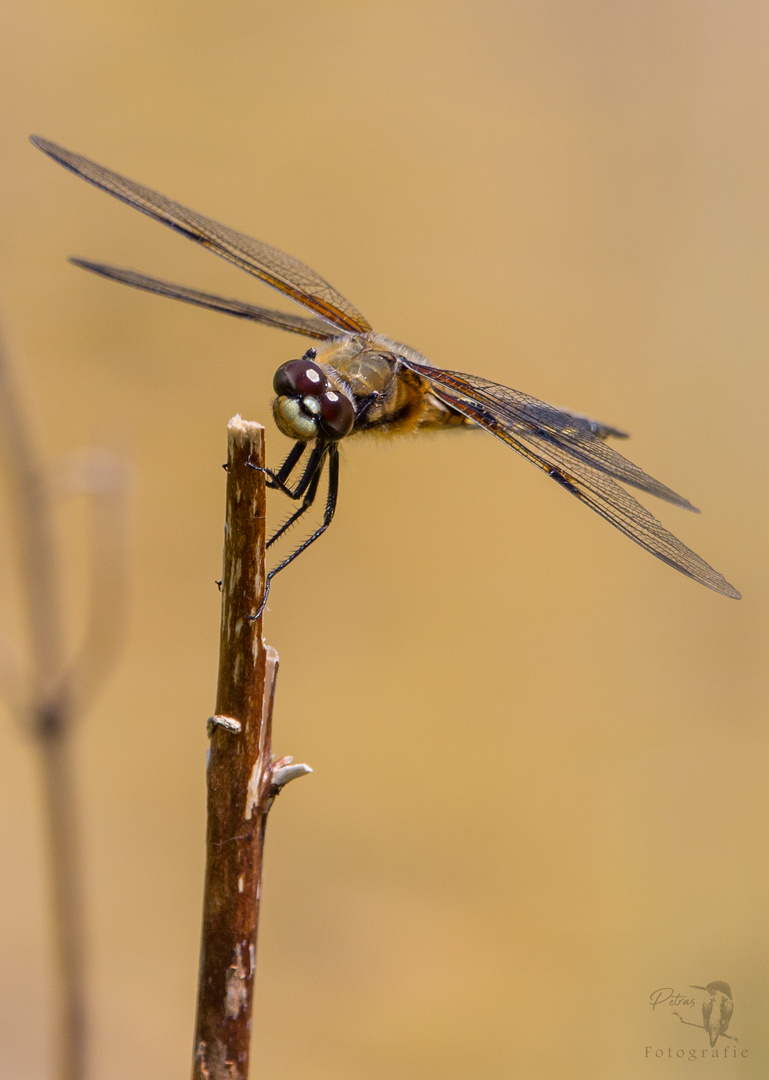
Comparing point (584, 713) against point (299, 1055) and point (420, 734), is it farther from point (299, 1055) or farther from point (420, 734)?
point (299, 1055)

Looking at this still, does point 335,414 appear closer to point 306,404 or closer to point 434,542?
point 306,404

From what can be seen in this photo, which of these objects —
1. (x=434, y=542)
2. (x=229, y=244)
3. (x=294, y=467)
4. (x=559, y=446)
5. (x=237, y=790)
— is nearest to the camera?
(x=237, y=790)

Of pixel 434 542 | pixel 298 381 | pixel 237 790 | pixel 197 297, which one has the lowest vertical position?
pixel 237 790

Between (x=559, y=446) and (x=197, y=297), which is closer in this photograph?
(x=559, y=446)

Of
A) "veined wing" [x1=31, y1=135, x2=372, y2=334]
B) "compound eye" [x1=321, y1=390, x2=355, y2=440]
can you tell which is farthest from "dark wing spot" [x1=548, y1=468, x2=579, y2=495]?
"veined wing" [x1=31, y1=135, x2=372, y2=334]

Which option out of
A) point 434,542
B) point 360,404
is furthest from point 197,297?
point 434,542

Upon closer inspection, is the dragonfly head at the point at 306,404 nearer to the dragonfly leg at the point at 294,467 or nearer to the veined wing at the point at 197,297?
the dragonfly leg at the point at 294,467

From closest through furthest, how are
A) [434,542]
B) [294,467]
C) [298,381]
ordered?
[298,381], [294,467], [434,542]

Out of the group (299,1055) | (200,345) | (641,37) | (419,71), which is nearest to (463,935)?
(299,1055)
